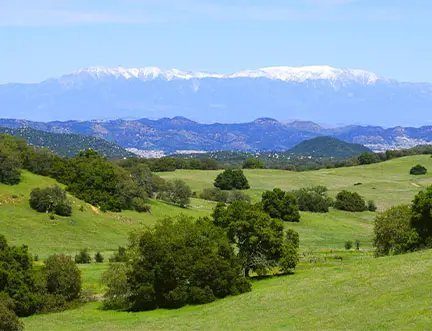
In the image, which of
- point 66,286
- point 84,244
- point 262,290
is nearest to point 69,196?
point 84,244

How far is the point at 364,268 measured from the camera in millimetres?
53375

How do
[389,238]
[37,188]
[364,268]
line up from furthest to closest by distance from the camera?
[37,188], [389,238], [364,268]

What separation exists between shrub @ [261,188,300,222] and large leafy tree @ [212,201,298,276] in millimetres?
54019

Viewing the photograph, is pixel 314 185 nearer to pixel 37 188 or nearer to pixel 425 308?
pixel 37 188

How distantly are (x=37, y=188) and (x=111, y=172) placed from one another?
690 inches

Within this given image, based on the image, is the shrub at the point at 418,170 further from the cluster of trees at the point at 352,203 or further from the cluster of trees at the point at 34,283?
the cluster of trees at the point at 34,283

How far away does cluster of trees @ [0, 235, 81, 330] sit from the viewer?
5419 centimetres

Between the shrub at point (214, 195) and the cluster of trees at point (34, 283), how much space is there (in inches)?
3398

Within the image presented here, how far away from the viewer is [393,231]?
224 feet

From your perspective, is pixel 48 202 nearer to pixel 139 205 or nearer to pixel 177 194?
pixel 139 205

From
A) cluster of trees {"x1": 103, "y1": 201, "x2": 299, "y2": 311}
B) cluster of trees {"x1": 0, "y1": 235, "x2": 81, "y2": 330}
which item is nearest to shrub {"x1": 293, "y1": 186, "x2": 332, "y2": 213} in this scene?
cluster of trees {"x1": 103, "y1": 201, "x2": 299, "y2": 311}

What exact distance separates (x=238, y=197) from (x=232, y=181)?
731 inches

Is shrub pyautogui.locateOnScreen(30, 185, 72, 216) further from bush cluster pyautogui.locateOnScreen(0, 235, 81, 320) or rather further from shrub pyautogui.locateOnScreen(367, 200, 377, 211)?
shrub pyautogui.locateOnScreen(367, 200, 377, 211)

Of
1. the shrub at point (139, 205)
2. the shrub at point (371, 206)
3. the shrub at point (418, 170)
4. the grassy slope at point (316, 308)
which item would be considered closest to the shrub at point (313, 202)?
the shrub at point (371, 206)
